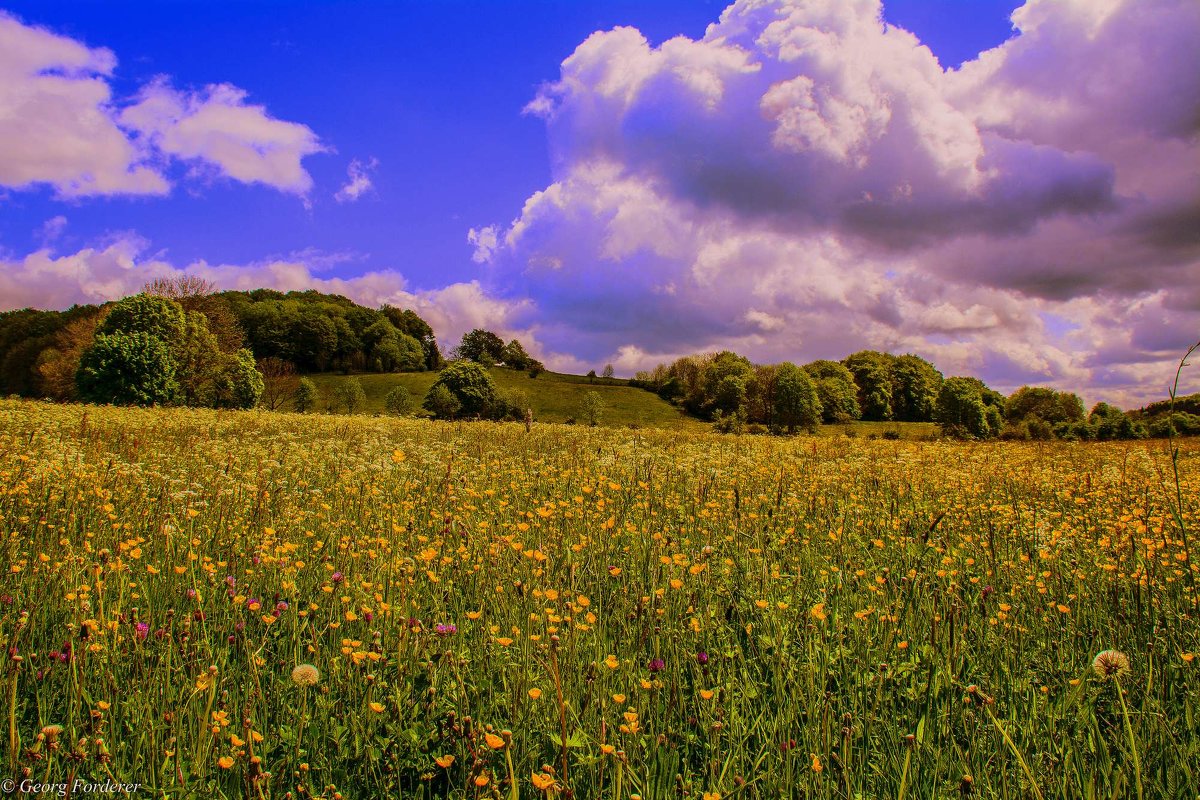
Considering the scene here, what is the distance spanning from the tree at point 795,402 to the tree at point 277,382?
172 feet

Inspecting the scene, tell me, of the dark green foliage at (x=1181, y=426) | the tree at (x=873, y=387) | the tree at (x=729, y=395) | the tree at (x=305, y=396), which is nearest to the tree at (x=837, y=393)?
the tree at (x=873, y=387)

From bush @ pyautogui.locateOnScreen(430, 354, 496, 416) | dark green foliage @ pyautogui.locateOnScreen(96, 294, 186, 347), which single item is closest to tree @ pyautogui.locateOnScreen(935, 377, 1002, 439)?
bush @ pyautogui.locateOnScreen(430, 354, 496, 416)

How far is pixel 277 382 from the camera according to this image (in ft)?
201

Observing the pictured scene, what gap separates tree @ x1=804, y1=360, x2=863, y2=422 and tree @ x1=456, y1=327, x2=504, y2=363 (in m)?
56.6

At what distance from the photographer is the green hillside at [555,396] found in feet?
218

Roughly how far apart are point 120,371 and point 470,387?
24.5 metres

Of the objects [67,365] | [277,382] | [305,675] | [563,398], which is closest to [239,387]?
[277,382]

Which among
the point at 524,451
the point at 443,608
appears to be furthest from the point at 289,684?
the point at 524,451

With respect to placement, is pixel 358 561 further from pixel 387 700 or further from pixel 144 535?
pixel 144 535

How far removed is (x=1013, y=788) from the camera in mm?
2354

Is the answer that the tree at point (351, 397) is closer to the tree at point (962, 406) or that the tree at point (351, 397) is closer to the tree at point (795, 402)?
the tree at point (795, 402)

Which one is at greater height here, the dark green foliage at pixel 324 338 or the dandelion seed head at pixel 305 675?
the dark green foliage at pixel 324 338

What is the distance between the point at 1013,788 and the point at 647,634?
181 cm

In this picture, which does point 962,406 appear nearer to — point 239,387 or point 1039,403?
point 1039,403
